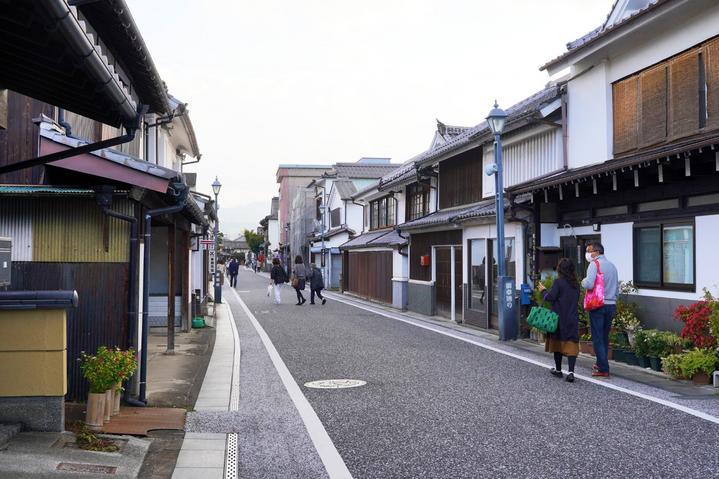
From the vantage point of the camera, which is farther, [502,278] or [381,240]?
[381,240]

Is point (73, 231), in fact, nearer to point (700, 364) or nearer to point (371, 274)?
point (700, 364)

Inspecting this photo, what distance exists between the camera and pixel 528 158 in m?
16.0

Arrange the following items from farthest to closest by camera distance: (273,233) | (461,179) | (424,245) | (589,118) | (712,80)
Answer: (273,233) → (424,245) → (461,179) → (589,118) → (712,80)

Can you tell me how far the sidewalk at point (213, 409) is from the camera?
5.33 m

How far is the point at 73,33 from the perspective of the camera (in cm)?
356

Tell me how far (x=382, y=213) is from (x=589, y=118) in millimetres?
18355

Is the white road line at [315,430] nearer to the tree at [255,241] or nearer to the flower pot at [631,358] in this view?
the flower pot at [631,358]

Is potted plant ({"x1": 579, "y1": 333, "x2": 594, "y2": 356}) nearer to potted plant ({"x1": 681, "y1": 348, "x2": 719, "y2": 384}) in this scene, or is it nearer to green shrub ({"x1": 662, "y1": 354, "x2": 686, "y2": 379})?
green shrub ({"x1": 662, "y1": 354, "x2": 686, "y2": 379})

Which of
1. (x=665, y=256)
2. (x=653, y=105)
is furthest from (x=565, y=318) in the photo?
(x=653, y=105)

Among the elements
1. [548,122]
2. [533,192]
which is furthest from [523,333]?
[548,122]

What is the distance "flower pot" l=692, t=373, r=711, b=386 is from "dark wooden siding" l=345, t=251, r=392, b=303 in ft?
56.6

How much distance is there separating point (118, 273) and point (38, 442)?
2.32 metres

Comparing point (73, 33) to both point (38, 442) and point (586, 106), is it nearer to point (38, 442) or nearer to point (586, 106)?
point (38, 442)

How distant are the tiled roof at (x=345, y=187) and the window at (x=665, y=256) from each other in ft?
99.2
